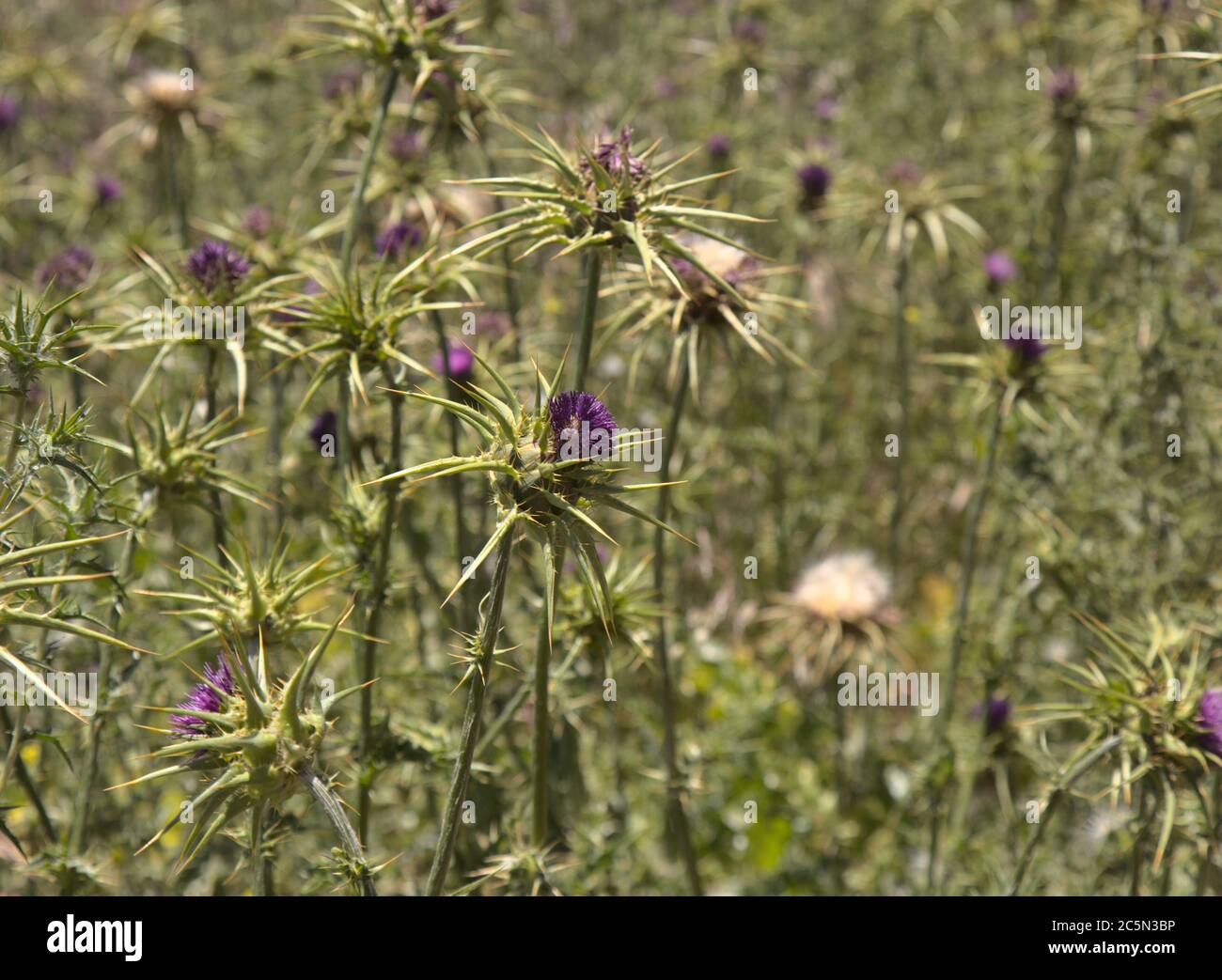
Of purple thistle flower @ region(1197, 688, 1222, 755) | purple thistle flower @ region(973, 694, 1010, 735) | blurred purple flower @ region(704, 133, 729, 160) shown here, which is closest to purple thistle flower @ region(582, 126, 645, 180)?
purple thistle flower @ region(1197, 688, 1222, 755)

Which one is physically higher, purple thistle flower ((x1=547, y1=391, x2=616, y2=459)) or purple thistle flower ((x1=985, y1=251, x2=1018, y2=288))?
purple thistle flower ((x1=985, y1=251, x2=1018, y2=288))

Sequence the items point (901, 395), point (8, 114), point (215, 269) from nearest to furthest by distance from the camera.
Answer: point (215, 269) < point (901, 395) < point (8, 114)

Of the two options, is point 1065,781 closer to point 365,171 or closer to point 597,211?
point 597,211

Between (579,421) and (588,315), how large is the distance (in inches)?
25.5

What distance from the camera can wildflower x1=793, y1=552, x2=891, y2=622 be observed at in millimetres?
4953

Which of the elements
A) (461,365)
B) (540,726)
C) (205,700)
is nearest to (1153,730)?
(540,726)

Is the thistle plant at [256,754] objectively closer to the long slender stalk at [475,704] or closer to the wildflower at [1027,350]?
the long slender stalk at [475,704]

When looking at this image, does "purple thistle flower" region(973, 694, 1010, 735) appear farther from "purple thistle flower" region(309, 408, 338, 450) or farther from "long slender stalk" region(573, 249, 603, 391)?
"purple thistle flower" region(309, 408, 338, 450)

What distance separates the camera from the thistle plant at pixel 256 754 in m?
2.37

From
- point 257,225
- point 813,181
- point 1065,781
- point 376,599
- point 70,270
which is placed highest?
point 813,181

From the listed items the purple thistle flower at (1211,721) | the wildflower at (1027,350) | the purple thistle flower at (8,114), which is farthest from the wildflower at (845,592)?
the purple thistle flower at (8,114)

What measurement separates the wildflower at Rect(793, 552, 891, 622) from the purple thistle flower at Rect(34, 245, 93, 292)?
161 inches

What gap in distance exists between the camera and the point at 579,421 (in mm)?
2553
